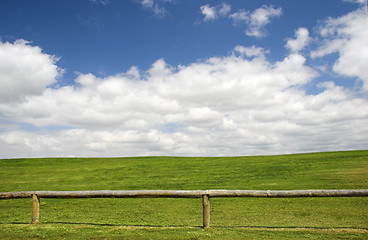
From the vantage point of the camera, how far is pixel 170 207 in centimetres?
1227

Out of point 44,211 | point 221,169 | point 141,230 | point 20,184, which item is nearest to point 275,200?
point 141,230

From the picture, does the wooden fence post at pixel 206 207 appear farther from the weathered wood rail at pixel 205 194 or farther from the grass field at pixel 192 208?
the grass field at pixel 192 208

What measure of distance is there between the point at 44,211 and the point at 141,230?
6220 millimetres

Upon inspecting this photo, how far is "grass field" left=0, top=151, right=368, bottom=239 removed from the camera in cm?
755

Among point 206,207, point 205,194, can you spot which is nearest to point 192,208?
point 206,207

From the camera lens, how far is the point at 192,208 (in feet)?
39.8

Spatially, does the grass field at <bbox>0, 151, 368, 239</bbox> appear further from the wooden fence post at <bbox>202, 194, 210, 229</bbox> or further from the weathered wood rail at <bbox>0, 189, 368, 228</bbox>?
the weathered wood rail at <bbox>0, 189, 368, 228</bbox>

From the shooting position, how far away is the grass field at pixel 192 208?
755cm

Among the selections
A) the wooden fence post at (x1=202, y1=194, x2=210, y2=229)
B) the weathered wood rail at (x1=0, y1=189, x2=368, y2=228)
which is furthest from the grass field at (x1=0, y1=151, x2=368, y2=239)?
the weathered wood rail at (x1=0, y1=189, x2=368, y2=228)

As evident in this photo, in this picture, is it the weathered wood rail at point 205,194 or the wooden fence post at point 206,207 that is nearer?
the weathered wood rail at point 205,194

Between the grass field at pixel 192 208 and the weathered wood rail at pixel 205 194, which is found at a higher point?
the weathered wood rail at pixel 205 194

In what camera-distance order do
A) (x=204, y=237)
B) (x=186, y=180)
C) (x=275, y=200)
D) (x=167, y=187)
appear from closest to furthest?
(x=204, y=237)
(x=275, y=200)
(x=167, y=187)
(x=186, y=180)

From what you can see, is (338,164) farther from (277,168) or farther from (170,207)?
(170,207)

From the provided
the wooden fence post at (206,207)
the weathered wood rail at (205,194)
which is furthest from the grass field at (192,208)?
the weathered wood rail at (205,194)
